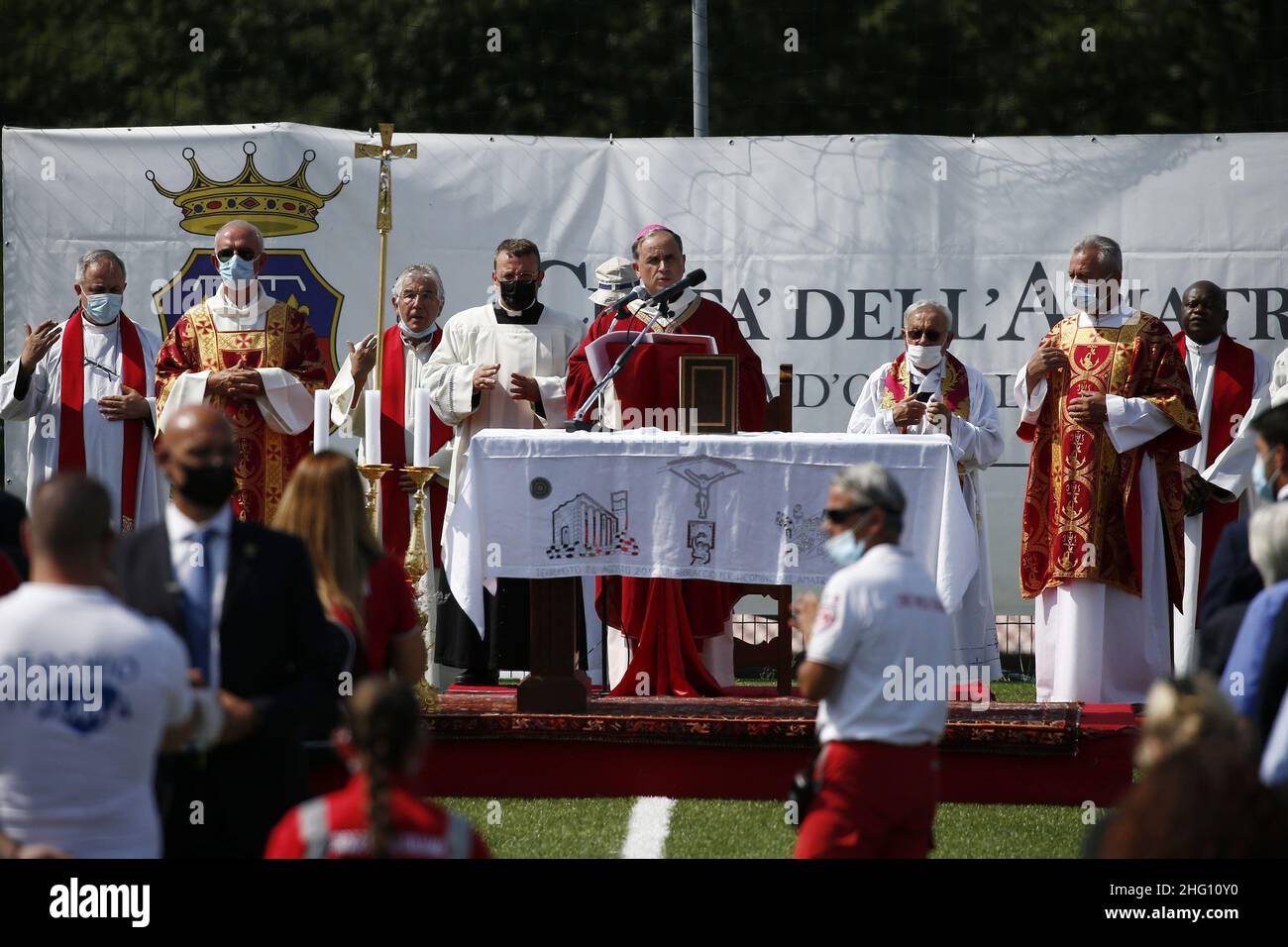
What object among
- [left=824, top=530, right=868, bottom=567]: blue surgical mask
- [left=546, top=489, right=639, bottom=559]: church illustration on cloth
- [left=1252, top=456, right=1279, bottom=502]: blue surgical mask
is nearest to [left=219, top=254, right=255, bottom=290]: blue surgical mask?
[left=546, top=489, right=639, bottom=559]: church illustration on cloth

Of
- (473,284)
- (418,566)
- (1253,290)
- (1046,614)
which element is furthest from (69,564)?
(1253,290)

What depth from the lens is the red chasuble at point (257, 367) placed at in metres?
10.5

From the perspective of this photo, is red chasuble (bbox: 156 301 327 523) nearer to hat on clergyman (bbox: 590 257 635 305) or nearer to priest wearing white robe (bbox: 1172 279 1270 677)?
hat on clergyman (bbox: 590 257 635 305)

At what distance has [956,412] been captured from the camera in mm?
10477

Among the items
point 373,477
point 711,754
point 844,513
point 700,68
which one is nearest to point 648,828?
point 711,754

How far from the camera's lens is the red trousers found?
5.35 m

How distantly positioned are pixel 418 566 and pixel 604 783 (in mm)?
1194

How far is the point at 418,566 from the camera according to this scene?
8.45m

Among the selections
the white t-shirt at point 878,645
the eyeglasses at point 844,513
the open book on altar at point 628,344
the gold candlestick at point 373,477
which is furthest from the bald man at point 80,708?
the open book on altar at point 628,344

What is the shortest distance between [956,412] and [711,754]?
2904 millimetres

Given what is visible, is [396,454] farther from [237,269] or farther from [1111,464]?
[1111,464]

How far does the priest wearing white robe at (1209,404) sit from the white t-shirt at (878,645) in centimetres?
604

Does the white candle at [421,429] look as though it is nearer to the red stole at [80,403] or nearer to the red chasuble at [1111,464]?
the red stole at [80,403]

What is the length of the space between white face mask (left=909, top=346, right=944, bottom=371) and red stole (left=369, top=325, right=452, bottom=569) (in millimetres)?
2508
